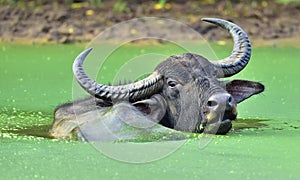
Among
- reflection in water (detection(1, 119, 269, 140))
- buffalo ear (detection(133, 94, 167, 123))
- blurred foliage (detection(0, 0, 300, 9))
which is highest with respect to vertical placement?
buffalo ear (detection(133, 94, 167, 123))

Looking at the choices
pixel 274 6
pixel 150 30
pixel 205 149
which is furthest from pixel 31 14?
pixel 205 149

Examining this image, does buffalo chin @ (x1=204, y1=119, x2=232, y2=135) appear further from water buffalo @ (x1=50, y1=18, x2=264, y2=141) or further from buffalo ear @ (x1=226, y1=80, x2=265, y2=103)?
buffalo ear @ (x1=226, y1=80, x2=265, y2=103)

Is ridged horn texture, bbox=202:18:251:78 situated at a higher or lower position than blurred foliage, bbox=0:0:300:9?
higher

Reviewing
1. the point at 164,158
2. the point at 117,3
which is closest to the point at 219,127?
the point at 164,158

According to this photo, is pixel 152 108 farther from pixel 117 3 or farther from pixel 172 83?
pixel 117 3

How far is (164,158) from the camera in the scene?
24.7 feet

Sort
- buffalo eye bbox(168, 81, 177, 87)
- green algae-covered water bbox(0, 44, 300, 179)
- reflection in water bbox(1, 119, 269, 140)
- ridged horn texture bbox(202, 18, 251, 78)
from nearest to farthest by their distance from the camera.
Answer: green algae-covered water bbox(0, 44, 300, 179) → buffalo eye bbox(168, 81, 177, 87) → reflection in water bbox(1, 119, 269, 140) → ridged horn texture bbox(202, 18, 251, 78)

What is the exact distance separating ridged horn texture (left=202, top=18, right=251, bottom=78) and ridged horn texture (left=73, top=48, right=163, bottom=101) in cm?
65

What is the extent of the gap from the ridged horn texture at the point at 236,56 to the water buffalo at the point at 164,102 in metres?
0.13

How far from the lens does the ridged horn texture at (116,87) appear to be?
27.9ft

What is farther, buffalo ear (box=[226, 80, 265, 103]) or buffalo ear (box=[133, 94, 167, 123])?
buffalo ear (box=[226, 80, 265, 103])

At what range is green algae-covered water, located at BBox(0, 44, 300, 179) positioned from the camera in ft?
23.2

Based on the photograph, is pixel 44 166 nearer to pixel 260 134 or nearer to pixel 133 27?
pixel 260 134

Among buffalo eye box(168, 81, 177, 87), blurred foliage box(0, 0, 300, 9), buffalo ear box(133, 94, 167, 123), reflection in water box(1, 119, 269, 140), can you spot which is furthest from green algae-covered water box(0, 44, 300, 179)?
blurred foliage box(0, 0, 300, 9)
